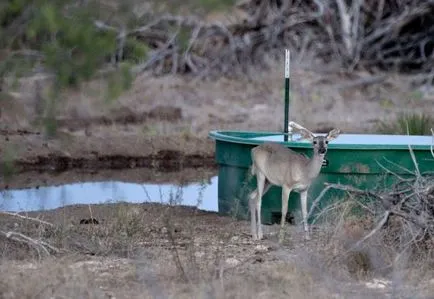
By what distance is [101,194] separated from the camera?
19.4 metres

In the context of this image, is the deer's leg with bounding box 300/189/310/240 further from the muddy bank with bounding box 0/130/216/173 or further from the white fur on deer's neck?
the muddy bank with bounding box 0/130/216/173

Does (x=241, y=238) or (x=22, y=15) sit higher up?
(x=22, y=15)

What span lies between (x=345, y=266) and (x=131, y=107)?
16683 millimetres

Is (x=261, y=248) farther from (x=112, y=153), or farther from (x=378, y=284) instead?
(x=112, y=153)

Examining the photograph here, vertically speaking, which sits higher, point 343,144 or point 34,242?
point 343,144

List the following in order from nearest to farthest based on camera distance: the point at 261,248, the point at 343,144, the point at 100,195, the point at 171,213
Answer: the point at 261,248 < the point at 343,144 < the point at 171,213 < the point at 100,195

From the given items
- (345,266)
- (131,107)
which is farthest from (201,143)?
(345,266)

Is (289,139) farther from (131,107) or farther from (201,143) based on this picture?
(131,107)

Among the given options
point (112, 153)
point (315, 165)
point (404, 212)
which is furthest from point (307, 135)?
point (112, 153)

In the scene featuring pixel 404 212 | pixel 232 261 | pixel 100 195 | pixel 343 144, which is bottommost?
pixel 100 195

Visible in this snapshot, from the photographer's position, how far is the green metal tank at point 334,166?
15.1 m

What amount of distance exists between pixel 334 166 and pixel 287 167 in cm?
93

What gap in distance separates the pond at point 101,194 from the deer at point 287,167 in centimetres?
259

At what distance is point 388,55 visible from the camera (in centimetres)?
3094
